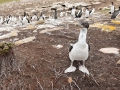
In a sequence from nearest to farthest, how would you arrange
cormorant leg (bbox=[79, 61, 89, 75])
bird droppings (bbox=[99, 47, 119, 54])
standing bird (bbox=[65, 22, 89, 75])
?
standing bird (bbox=[65, 22, 89, 75]) < cormorant leg (bbox=[79, 61, 89, 75]) < bird droppings (bbox=[99, 47, 119, 54])

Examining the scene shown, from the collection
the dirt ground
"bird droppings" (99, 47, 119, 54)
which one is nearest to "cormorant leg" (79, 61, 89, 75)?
the dirt ground

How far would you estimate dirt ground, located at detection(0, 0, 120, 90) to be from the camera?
7165 millimetres

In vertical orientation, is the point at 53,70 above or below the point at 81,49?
below

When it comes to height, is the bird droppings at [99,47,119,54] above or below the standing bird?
below

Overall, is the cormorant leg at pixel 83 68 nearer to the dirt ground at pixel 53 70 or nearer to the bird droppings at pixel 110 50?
the dirt ground at pixel 53 70

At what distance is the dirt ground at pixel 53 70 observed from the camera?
7165 mm

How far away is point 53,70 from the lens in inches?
305

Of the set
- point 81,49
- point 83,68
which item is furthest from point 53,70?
point 81,49

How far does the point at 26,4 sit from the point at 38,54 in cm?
3141

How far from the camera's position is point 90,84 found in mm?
7090

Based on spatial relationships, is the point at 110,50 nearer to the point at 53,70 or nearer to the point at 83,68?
the point at 83,68

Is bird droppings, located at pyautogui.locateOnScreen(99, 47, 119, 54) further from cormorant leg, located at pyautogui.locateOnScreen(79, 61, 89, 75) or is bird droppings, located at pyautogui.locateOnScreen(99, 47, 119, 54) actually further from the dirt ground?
cormorant leg, located at pyautogui.locateOnScreen(79, 61, 89, 75)

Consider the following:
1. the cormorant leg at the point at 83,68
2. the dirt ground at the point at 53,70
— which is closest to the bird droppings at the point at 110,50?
the dirt ground at the point at 53,70

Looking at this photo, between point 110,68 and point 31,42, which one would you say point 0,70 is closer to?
point 31,42
